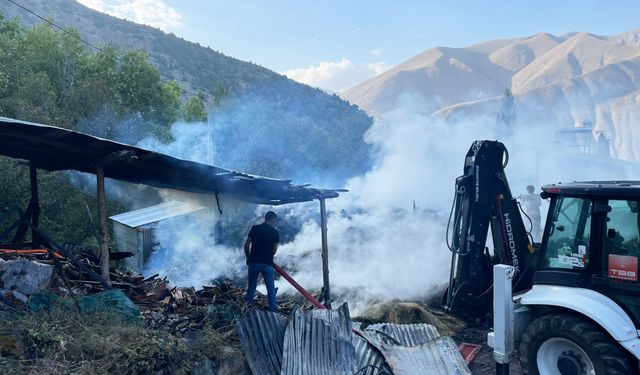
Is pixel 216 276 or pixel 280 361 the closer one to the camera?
pixel 280 361

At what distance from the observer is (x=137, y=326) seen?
5.41m

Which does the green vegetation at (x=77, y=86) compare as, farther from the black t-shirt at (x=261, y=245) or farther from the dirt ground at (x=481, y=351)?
the dirt ground at (x=481, y=351)

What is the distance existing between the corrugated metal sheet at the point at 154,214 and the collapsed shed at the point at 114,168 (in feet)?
22.5

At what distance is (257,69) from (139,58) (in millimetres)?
26293

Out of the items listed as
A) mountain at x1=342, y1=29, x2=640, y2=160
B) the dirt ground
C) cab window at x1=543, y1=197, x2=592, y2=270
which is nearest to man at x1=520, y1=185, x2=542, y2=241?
the dirt ground

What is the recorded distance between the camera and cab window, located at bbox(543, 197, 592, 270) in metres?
5.16

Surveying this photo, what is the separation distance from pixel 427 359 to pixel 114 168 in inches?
207

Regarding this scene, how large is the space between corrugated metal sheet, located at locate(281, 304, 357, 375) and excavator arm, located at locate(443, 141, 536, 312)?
2.31 metres

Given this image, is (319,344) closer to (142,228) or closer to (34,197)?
(34,197)

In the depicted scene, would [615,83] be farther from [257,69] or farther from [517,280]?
[517,280]

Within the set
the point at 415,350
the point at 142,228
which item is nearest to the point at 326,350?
the point at 415,350

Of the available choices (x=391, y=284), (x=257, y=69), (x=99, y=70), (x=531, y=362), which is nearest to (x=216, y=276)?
(x=391, y=284)

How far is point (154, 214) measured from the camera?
1619 centimetres

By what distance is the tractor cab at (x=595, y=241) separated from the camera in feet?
15.7
